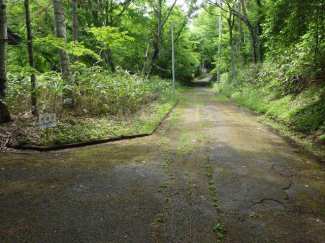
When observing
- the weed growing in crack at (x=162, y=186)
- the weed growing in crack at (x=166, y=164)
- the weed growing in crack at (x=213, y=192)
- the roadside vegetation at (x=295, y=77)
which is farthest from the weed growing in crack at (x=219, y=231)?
the roadside vegetation at (x=295, y=77)

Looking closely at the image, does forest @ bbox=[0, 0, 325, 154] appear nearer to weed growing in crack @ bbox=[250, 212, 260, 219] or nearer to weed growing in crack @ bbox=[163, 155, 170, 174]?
weed growing in crack @ bbox=[163, 155, 170, 174]

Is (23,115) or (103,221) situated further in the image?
(23,115)

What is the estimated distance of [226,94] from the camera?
1862 cm

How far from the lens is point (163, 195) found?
10.2 ft

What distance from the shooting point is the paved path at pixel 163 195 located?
7.66 feet

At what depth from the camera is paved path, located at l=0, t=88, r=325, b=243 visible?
7.66ft

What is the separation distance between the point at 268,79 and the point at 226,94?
6.91 m

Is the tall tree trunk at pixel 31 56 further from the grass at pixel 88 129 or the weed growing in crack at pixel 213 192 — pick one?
the weed growing in crack at pixel 213 192

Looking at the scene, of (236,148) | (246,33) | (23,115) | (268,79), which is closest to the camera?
(236,148)

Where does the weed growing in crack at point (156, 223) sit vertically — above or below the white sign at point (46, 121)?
below

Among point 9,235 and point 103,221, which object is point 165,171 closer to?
point 103,221

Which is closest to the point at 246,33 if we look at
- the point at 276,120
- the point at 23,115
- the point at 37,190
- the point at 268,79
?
the point at 268,79

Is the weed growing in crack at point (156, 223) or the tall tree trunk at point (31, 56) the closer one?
the weed growing in crack at point (156, 223)

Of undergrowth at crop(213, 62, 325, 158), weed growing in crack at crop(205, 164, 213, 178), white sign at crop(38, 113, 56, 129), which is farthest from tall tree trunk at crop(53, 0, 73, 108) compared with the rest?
undergrowth at crop(213, 62, 325, 158)
